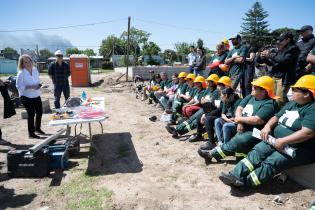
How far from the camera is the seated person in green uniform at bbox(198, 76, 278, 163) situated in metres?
Result: 3.88

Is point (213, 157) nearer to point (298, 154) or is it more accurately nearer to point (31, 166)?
point (298, 154)

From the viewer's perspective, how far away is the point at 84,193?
371cm

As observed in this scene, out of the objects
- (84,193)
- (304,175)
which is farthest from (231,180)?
(84,193)

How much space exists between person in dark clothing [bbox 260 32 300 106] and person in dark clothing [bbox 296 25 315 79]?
0.17 meters

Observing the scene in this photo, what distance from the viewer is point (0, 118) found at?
881 centimetres

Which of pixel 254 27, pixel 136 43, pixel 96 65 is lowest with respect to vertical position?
pixel 96 65

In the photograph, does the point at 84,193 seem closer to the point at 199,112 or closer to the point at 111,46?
the point at 199,112

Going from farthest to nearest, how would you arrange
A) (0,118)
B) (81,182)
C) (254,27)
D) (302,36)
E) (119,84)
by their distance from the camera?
(254,27), (119,84), (0,118), (302,36), (81,182)

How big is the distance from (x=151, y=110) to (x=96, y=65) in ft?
176

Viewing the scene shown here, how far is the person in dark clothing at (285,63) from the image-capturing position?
518 cm

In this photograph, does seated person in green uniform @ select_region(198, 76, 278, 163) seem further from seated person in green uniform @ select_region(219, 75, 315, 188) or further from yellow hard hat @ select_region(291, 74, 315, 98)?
yellow hard hat @ select_region(291, 74, 315, 98)

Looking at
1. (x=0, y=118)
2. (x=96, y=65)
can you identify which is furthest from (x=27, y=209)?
(x=96, y=65)

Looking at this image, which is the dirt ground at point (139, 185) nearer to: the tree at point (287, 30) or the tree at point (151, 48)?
the tree at point (287, 30)

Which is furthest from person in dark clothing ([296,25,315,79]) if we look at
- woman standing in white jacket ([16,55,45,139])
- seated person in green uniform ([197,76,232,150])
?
woman standing in white jacket ([16,55,45,139])
